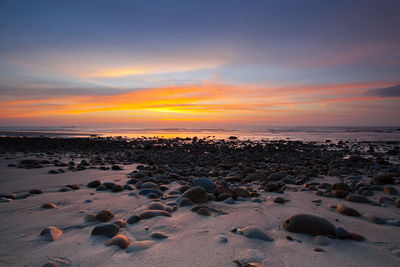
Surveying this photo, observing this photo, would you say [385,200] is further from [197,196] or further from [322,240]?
[197,196]

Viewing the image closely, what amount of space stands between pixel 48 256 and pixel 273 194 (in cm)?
381

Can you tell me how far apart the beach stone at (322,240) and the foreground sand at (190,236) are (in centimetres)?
4

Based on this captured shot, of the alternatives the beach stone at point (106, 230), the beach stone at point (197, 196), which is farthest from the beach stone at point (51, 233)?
the beach stone at point (197, 196)

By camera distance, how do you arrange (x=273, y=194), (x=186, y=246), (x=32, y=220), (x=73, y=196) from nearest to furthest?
(x=186, y=246)
(x=32, y=220)
(x=73, y=196)
(x=273, y=194)

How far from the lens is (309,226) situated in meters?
2.62

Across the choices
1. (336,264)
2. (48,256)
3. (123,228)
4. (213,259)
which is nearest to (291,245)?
(336,264)

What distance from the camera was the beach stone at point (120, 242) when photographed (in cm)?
225

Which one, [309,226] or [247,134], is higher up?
[247,134]

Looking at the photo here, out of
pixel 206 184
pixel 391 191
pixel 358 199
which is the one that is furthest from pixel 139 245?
pixel 391 191

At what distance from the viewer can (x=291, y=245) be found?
2.33m

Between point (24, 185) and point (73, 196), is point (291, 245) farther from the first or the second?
point (24, 185)

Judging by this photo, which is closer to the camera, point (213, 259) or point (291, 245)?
point (213, 259)

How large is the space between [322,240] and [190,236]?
4.51 ft

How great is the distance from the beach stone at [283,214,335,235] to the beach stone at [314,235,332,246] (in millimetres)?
106
